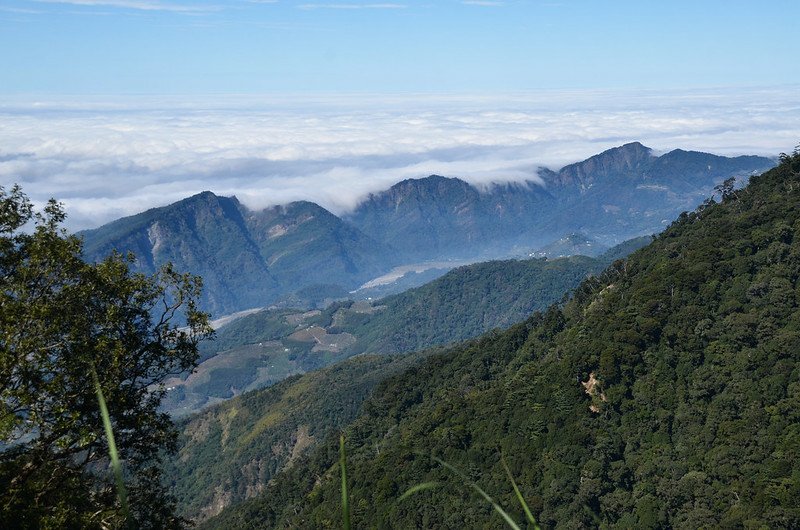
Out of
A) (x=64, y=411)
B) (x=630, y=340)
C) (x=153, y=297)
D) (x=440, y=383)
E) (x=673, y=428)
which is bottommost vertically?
(x=440, y=383)

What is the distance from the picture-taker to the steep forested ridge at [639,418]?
235ft

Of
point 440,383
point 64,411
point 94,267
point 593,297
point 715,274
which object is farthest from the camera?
point 440,383

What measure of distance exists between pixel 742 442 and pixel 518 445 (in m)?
27.3

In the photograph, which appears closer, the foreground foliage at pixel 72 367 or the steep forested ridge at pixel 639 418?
the foreground foliage at pixel 72 367

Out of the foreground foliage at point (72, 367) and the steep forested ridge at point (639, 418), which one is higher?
the foreground foliage at point (72, 367)

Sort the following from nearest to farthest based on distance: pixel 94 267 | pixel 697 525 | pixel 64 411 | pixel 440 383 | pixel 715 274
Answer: pixel 64 411 < pixel 94 267 < pixel 697 525 < pixel 715 274 < pixel 440 383

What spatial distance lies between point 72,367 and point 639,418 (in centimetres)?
7464

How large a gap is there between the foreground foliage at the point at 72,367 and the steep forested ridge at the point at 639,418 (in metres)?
51.7

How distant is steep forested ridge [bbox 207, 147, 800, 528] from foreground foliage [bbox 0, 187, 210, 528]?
170 feet

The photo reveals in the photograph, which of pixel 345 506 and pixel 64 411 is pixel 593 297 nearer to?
pixel 64 411

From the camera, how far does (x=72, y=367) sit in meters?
22.8

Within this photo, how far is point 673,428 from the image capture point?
8262 cm

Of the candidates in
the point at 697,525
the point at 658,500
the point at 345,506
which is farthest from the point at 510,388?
the point at 345,506

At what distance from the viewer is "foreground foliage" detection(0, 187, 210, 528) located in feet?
70.2
